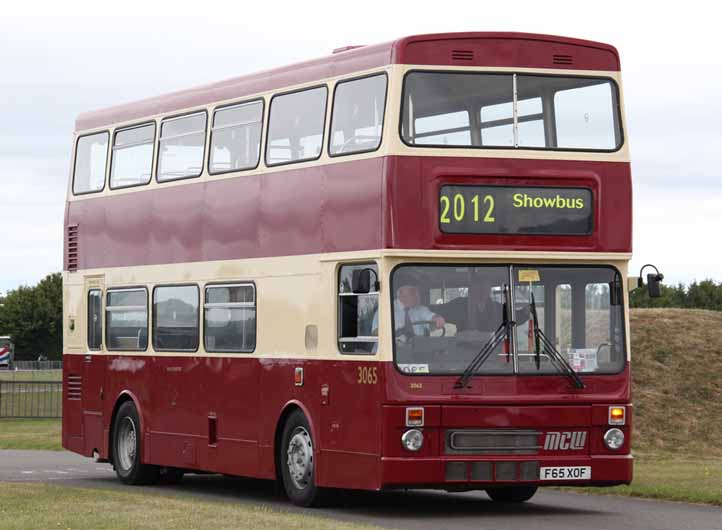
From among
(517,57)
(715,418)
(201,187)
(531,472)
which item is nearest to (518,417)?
(531,472)

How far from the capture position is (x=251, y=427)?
20891mm

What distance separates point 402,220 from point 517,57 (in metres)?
2.13

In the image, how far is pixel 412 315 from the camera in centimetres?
1816

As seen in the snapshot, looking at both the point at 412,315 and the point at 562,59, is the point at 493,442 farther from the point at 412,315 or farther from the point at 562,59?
the point at 562,59

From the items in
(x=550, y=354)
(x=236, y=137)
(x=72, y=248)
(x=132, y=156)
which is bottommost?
(x=550, y=354)

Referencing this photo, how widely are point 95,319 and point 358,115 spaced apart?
25.2 feet

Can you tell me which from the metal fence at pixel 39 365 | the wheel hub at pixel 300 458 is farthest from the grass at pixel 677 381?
the metal fence at pixel 39 365

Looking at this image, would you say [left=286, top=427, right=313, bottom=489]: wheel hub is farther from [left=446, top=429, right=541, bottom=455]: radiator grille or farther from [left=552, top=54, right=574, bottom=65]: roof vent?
[left=552, top=54, right=574, bottom=65]: roof vent

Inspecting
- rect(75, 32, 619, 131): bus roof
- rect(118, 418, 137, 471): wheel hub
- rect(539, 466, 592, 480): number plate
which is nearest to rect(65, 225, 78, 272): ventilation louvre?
rect(118, 418, 137, 471): wheel hub

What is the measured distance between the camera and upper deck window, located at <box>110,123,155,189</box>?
2369 cm

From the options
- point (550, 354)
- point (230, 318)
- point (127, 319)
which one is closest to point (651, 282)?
point (550, 354)

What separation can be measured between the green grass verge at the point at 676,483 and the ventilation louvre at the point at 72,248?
25.5 feet

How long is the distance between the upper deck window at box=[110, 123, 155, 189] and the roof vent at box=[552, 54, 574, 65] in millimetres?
6733

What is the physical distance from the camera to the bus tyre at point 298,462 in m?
19.5
